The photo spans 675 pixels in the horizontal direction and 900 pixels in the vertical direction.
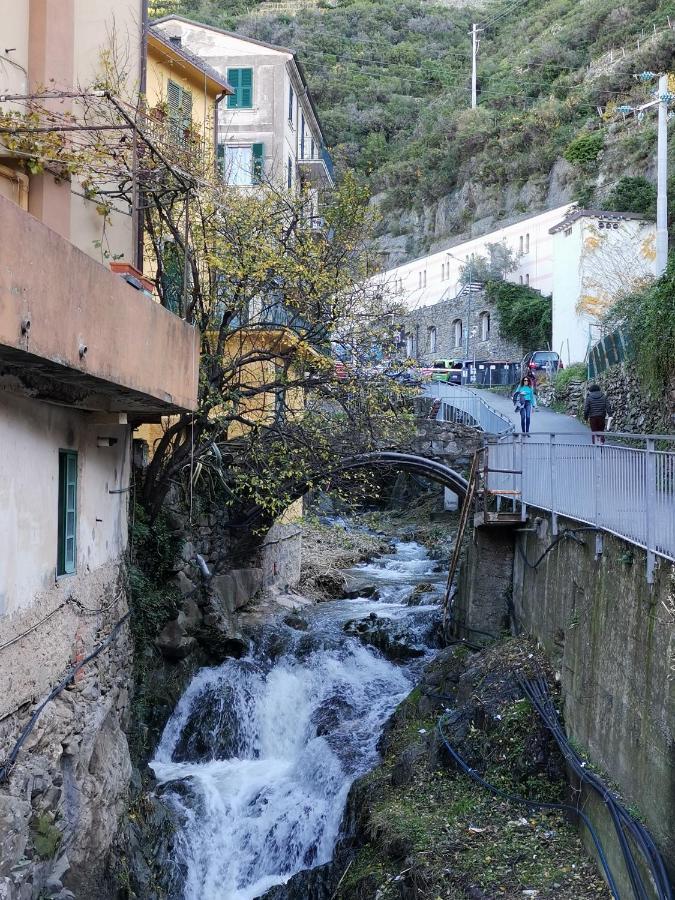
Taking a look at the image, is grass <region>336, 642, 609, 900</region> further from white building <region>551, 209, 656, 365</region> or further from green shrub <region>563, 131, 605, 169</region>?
green shrub <region>563, 131, 605, 169</region>

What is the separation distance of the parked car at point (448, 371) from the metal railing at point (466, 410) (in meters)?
7.05

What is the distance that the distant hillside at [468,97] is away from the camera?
55844 mm

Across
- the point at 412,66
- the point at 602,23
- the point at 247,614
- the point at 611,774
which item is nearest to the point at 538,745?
the point at 611,774

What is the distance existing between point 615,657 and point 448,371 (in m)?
34.3

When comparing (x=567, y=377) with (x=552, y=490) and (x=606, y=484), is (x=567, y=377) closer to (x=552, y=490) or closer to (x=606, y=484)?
(x=552, y=490)

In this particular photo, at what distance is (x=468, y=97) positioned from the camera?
7675 centimetres

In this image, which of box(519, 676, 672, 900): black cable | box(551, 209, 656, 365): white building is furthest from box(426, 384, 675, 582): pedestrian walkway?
box(551, 209, 656, 365): white building

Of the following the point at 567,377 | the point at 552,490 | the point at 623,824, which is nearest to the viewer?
the point at 623,824

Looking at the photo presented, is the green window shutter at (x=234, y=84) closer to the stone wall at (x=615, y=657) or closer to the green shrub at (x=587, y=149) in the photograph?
the stone wall at (x=615, y=657)

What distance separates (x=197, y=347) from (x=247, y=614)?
9692 mm

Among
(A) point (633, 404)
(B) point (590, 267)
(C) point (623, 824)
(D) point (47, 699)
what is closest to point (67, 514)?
(D) point (47, 699)

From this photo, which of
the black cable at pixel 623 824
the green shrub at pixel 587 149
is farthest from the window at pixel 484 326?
the black cable at pixel 623 824

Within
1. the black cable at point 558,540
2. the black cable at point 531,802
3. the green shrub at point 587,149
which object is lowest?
the black cable at point 531,802

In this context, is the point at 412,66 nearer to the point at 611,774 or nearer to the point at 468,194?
the point at 468,194
